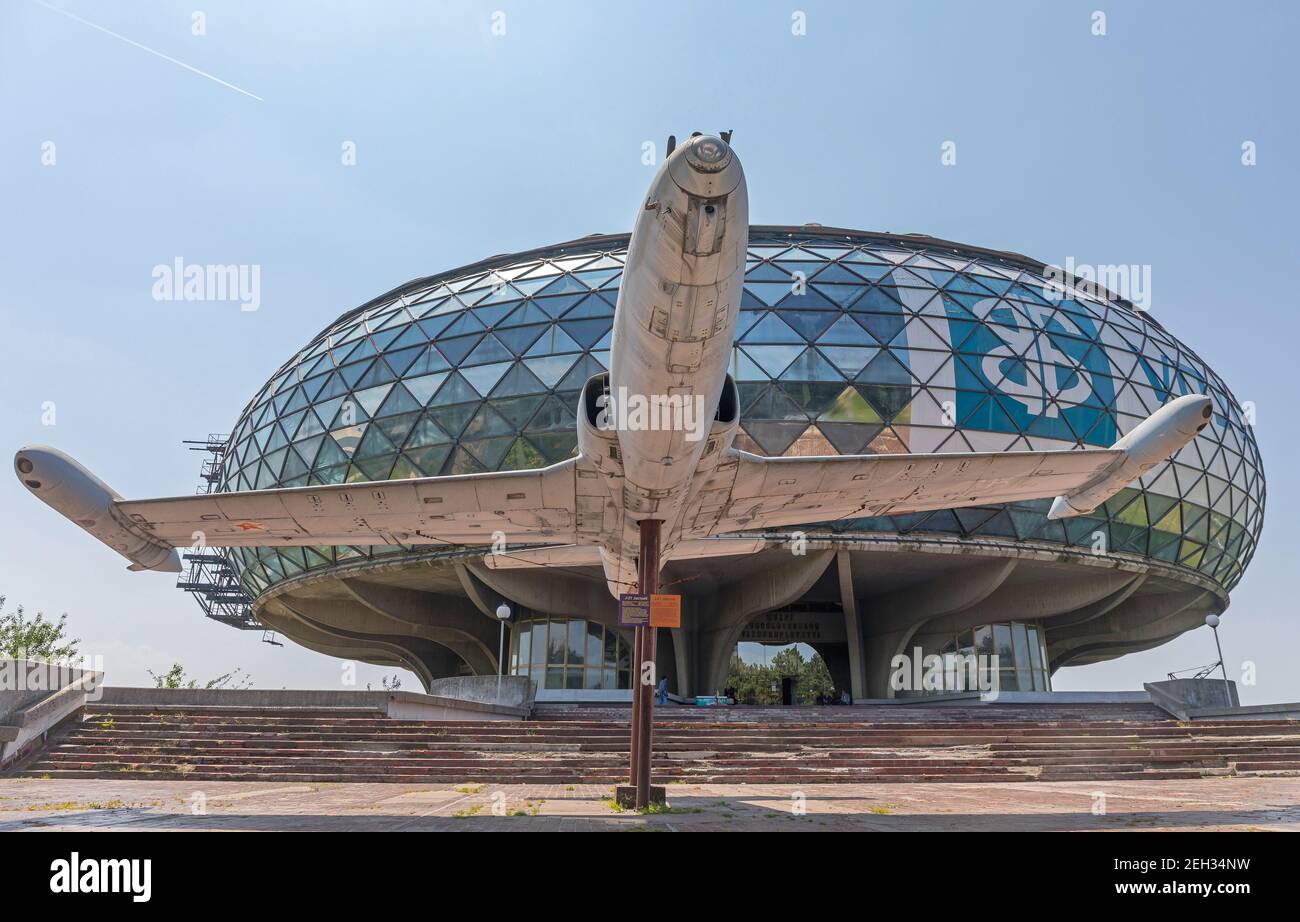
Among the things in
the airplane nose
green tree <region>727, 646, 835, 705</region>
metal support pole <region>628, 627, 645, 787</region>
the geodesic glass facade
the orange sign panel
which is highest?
the geodesic glass facade

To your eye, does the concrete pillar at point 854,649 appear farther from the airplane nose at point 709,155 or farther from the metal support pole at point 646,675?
the airplane nose at point 709,155

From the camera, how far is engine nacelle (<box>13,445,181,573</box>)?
10.1 meters

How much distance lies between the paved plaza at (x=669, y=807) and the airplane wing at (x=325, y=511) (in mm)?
3587

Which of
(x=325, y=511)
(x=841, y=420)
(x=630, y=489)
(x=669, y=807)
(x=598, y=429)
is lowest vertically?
(x=669, y=807)

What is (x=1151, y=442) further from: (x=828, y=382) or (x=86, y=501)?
(x=828, y=382)

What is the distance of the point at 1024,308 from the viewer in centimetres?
3397

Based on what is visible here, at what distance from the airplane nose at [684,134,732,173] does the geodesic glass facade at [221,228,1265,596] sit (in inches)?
867

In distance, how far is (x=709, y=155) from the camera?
6152mm

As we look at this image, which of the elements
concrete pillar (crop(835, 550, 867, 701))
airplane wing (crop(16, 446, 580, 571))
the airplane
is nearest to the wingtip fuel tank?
the airplane

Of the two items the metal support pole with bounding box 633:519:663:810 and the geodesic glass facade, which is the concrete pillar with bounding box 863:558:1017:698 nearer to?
the geodesic glass facade

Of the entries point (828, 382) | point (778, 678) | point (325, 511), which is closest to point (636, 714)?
point (325, 511)

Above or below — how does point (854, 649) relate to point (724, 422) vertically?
below

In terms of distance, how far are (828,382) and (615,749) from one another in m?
16.7

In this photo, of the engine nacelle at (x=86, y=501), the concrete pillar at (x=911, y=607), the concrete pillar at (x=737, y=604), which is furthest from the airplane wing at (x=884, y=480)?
the concrete pillar at (x=911, y=607)
